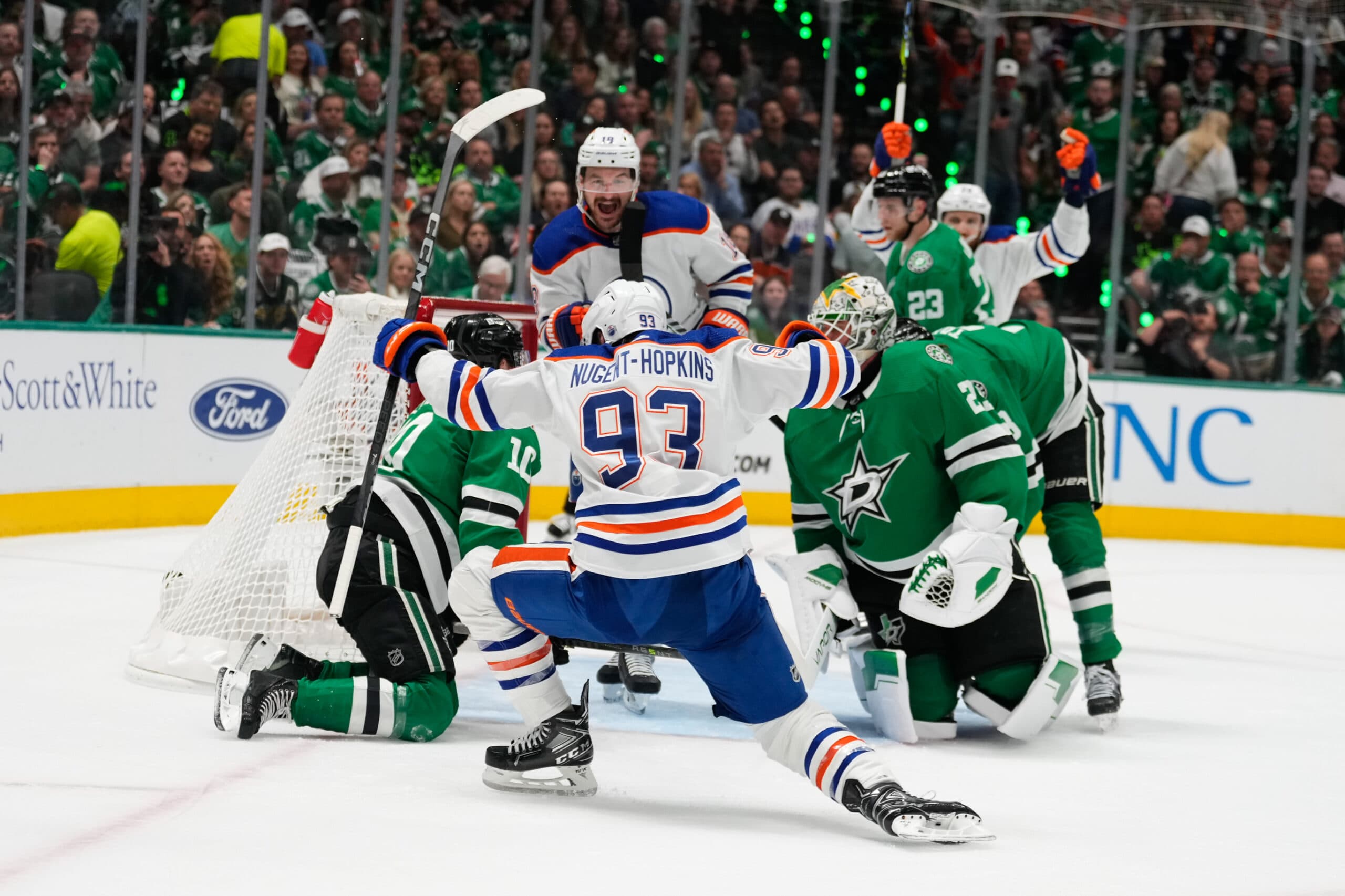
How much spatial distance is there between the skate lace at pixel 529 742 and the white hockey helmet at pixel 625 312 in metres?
0.70

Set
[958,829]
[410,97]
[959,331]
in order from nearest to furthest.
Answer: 1. [958,829]
2. [959,331]
3. [410,97]

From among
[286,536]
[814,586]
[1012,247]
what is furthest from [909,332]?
[1012,247]

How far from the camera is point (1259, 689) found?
4312 mm

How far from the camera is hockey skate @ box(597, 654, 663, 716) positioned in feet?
12.2

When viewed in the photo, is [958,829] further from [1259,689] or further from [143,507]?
[143,507]

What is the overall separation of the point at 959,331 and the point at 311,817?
2011mm

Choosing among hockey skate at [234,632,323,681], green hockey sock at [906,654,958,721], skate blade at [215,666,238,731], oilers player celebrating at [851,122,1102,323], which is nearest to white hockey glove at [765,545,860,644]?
green hockey sock at [906,654,958,721]

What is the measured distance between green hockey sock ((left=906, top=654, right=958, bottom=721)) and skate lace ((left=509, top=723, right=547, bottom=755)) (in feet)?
3.27

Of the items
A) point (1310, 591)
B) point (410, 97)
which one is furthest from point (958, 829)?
point (410, 97)

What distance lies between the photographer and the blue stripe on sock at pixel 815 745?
2652mm

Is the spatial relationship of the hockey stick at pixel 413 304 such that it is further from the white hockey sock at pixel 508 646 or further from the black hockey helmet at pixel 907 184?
the black hockey helmet at pixel 907 184

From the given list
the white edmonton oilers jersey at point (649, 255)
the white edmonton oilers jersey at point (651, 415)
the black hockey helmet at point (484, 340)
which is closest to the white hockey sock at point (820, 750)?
the white edmonton oilers jersey at point (651, 415)

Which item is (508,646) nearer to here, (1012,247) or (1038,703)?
(1038,703)

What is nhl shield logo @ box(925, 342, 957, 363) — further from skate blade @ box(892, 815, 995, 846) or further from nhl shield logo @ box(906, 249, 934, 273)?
nhl shield logo @ box(906, 249, 934, 273)
